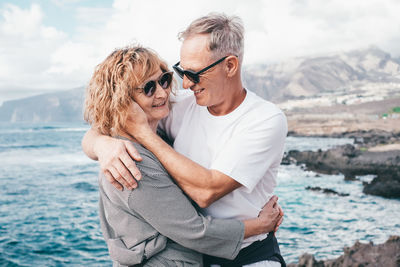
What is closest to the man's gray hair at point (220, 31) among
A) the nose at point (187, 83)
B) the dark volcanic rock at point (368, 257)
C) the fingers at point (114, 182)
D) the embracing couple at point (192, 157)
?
the embracing couple at point (192, 157)

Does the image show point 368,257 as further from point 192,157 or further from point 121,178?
point 121,178

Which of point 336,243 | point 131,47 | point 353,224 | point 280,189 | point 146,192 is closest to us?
point 146,192

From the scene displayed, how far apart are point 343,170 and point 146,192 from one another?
27312 mm

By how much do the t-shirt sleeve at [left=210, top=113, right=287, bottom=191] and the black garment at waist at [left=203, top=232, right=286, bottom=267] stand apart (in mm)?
512

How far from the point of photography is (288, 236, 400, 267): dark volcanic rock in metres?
7.61

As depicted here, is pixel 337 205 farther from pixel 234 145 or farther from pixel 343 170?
pixel 234 145

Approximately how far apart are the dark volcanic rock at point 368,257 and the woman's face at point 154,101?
6.57m

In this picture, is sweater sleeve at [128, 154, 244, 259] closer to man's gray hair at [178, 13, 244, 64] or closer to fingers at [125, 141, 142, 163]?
fingers at [125, 141, 142, 163]

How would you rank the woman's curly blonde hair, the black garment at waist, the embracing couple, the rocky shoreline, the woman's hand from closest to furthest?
the embracing couple → the woman's curly blonde hair → the woman's hand → the black garment at waist → the rocky shoreline

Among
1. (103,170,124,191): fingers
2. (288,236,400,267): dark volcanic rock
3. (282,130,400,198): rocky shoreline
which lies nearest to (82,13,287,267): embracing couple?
(103,170,124,191): fingers

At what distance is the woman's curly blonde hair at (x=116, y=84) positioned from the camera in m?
2.48

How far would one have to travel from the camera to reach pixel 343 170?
27.4 meters

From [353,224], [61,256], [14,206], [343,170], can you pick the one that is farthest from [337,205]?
[14,206]

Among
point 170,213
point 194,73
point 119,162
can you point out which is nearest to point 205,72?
point 194,73
